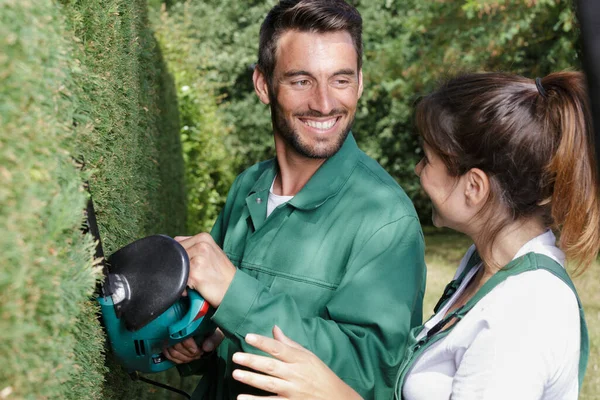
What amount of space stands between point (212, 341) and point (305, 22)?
4.08 feet

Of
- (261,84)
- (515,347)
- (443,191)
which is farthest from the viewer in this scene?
(261,84)

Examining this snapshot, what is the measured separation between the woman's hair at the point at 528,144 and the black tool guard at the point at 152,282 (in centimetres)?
84

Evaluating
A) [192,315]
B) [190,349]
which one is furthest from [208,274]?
[190,349]

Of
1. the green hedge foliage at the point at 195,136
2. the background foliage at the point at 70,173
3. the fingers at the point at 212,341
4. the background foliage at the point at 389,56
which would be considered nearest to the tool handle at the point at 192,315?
the background foliage at the point at 70,173

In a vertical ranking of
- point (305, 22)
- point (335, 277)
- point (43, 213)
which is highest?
point (43, 213)

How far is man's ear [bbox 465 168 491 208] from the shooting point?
6.64 ft

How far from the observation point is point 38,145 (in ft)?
→ 3.46

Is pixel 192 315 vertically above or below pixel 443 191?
below

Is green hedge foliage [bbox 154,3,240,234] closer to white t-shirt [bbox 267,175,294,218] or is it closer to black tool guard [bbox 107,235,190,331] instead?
white t-shirt [bbox 267,175,294,218]

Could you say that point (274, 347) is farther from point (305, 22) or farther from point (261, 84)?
point (261, 84)

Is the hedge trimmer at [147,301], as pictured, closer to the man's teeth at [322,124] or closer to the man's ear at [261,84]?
the man's teeth at [322,124]

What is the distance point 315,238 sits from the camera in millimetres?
2389

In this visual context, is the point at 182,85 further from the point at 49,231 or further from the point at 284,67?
the point at 49,231

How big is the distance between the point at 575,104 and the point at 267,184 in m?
1.33
